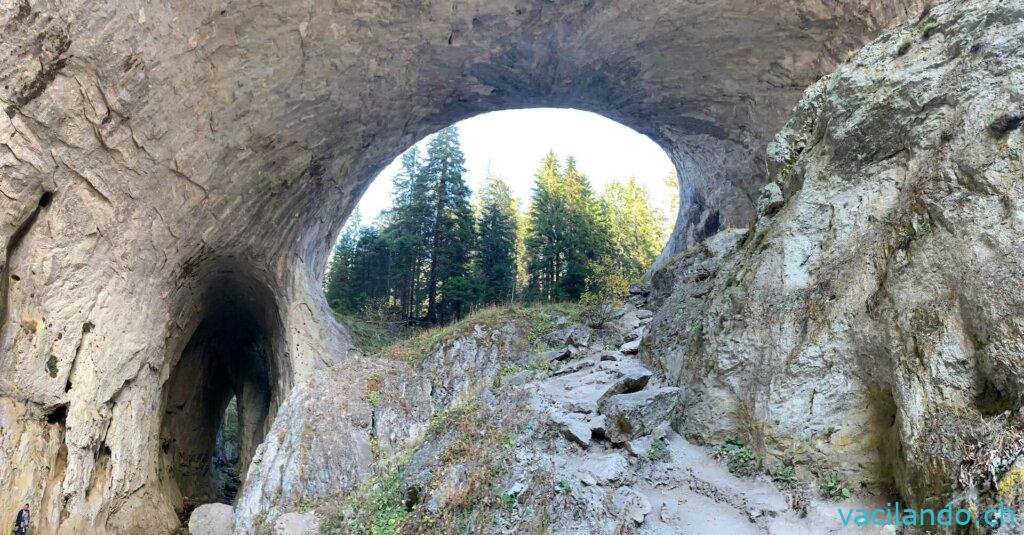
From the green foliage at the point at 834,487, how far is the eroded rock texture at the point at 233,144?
6.86ft

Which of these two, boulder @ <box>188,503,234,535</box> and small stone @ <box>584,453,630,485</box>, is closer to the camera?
small stone @ <box>584,453,630,485</box>

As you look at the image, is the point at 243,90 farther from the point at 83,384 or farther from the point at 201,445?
the point at 201,445

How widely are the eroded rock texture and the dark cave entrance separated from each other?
0.67 feet

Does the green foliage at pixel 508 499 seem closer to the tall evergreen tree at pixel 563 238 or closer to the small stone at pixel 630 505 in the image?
the small stone at pixel 630 505

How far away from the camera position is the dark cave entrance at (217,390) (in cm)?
1638

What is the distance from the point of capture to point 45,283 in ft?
27.2

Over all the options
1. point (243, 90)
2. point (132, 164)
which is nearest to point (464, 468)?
point (132, 164)

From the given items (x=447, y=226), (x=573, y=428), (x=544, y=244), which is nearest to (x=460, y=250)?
(x=447, y=226)

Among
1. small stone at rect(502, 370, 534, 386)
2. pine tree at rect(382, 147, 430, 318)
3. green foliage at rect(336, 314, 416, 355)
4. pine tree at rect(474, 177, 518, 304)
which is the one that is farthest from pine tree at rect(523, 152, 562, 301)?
small stone at rect(502, 370, 534, 386)

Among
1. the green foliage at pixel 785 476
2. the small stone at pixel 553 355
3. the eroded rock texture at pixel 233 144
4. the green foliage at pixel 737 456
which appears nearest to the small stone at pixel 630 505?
the green foliage at pixel 737 456

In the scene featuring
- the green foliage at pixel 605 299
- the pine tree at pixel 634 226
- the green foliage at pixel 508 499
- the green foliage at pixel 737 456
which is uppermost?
the pine tree at pixel 634 226

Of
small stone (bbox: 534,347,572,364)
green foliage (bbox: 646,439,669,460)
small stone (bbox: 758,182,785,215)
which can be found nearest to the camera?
green foliage (bbox: 646,439,669,460)

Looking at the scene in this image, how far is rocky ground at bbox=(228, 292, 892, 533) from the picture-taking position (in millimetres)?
5418

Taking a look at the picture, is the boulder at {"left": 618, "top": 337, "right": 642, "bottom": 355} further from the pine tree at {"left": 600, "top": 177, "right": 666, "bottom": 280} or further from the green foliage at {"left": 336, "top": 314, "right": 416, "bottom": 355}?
the pine tree at {"left": 600, "top": 177, "right": 666, "bottom": 280}
